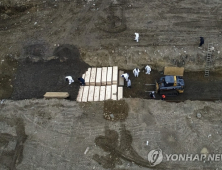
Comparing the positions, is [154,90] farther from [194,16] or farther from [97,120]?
[194,16]

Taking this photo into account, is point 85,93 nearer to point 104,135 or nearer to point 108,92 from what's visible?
point 108,92

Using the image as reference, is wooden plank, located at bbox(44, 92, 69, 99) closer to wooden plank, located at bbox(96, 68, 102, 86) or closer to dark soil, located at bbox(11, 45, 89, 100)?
dark soil, located at bbox(11, 45, 89, 100)

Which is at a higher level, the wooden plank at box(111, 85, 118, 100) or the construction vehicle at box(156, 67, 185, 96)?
the construction vehicle at box(156, 67, 185, 96)

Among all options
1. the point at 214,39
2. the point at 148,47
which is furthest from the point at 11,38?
the point at 214,39

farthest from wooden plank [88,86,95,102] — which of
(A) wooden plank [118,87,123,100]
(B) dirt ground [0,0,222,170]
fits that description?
(A) wooden plank [118,87,123,100]

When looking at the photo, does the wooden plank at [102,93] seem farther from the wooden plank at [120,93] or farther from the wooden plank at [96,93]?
the wooden plank at [120,93]

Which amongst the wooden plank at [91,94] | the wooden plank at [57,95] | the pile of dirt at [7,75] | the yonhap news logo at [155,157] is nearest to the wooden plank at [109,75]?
the wooden plank at [91,94]
